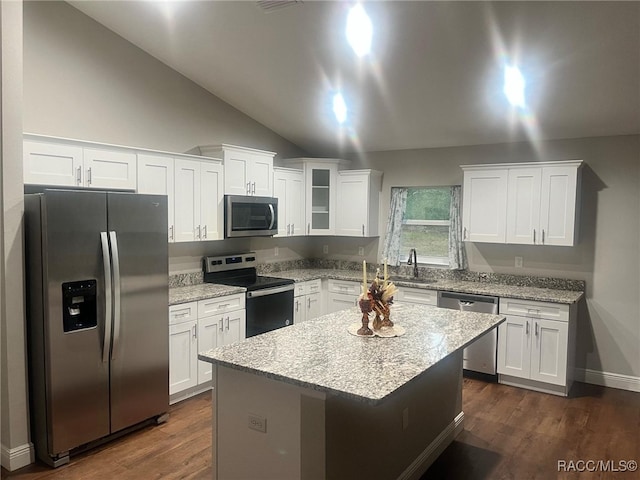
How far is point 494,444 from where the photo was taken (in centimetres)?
328

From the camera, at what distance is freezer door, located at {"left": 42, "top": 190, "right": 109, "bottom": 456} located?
2854 mm

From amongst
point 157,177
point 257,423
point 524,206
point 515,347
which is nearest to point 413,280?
point 515,347

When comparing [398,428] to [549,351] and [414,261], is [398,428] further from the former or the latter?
[414,261]

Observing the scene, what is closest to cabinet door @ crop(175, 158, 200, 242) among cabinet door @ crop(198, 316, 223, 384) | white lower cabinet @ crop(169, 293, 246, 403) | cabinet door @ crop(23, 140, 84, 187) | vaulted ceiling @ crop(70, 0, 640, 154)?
white lower cabinet @ crop(169, 293, 246, 403)

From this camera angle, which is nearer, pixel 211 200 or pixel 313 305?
pixel 211 200

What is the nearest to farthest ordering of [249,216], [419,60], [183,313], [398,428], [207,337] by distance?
[398,428]
[419,60]
[183,313]
[207,337]
[249,216]

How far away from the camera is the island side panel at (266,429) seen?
6.64 ft

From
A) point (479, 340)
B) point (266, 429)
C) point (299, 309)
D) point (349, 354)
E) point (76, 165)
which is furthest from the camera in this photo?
point (299, 309)

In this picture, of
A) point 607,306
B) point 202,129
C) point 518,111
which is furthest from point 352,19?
point 607,306

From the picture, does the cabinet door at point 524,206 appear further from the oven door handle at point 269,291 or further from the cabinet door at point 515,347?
the oven door handle at point 269,291

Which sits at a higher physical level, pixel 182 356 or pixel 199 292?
pixel 199 292

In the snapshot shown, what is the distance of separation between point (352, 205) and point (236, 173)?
5.18ft

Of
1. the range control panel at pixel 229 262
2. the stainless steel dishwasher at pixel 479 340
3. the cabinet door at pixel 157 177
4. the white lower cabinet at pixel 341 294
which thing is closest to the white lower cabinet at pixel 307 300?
the white lower cabinet at pixel 341 294

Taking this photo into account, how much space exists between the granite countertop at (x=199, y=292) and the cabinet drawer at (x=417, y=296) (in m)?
1.71
